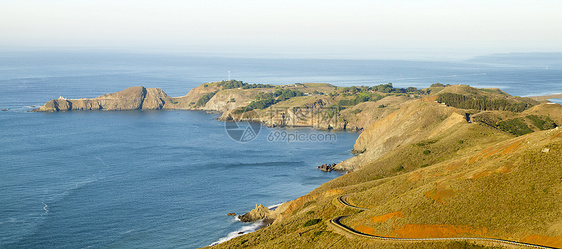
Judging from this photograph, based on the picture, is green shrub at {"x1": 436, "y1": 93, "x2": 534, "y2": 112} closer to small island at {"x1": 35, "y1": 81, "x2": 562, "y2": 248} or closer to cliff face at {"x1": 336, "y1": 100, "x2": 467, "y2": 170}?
cliff face at {"x1": 336, "y1": 100, "x2": 467, "y2": 170}

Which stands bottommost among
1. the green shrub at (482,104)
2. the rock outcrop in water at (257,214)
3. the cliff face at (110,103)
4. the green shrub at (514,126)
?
the rock outcrop in water at (257,214)

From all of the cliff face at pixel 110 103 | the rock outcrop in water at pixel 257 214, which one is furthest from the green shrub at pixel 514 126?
the cliff face at pixel 110 103

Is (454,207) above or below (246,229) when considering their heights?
above

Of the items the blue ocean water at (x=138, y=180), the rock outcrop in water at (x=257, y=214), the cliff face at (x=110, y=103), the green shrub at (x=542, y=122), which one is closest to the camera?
the blue ocean water at (x=138, y=180)

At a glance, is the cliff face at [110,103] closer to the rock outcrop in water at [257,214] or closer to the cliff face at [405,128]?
the cliff face at [405,128]

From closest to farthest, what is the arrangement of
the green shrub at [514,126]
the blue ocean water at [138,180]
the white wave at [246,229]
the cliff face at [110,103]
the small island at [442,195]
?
the small island at [442,195]
the white wave at [246,229]
the blue ocean water at [138,180]
the green shrub at [514,126]
the cliff face at [110,103]

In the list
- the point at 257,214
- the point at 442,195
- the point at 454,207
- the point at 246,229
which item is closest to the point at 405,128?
the point at 257,214

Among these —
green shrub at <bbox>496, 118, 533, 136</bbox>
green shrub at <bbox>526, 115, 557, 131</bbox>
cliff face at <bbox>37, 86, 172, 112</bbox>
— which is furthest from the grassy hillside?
cliff face at <bbox>37, 86, 172, 112</bbox>

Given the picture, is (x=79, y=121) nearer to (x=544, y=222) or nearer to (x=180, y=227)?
(x=180, y=227)

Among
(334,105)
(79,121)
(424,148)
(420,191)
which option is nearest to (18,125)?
(79,121)

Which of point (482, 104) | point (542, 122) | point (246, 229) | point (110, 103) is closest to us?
point (246, 229)

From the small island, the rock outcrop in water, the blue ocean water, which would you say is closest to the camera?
the small island

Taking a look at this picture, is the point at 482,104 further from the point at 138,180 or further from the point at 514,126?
the point at 138,180

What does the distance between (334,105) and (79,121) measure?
277 feet
